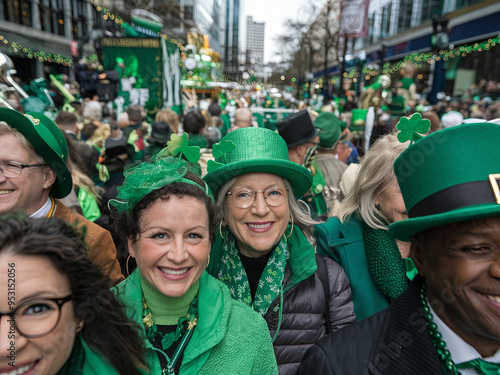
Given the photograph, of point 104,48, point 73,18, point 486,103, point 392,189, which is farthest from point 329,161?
point 73,18

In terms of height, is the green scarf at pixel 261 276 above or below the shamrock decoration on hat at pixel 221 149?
below

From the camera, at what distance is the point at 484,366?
1204 mm

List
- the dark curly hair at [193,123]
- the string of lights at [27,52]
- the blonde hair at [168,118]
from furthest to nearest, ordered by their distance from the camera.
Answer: the string of lights at [27,52]
the blonde hair at [168,118]
the dark curly hair at [193,123]

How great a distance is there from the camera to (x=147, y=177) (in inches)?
Answer: 68.7

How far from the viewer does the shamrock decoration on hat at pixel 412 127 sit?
81.1 inches

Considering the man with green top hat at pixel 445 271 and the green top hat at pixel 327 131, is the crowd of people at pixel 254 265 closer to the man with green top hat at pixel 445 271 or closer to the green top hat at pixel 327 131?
the man with green top hat at pixel 445 271

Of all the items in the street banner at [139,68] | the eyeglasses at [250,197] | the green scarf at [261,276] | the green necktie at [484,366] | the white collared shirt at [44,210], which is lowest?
the green scarf at [261,276]

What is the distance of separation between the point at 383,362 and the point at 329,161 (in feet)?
10.3

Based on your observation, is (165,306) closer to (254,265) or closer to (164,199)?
(164,199)

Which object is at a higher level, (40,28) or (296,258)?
(40,28)

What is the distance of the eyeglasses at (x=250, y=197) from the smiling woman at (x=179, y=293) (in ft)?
1.23

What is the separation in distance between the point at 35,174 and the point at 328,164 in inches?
116

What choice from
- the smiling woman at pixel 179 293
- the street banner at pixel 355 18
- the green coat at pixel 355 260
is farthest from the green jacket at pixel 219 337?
the street banner at pixel 355 18

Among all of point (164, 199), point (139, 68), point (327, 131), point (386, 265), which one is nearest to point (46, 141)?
point (164, 199)
